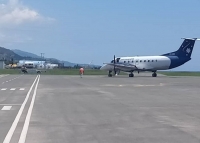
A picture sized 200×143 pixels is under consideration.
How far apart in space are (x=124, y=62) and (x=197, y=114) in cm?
5842

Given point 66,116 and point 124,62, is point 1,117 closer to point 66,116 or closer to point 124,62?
point 66,116

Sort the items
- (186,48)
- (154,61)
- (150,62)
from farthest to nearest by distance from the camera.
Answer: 1. (150,62)
2. (154,61)
3. (186,48)

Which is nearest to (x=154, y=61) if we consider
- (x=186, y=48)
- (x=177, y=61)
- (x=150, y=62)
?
(x=150, y=62)

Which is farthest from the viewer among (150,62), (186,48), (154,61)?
(150,62)

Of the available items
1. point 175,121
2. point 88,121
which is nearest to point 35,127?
point 88,121

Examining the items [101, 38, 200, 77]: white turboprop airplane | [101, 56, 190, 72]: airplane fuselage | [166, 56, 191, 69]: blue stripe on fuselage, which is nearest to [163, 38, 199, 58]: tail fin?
[101, 38, 200, 77]: white turboprop airplane

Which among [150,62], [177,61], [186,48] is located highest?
[186,48]

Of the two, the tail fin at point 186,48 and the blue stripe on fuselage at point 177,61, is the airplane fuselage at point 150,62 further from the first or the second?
the tail fin at point 186,48

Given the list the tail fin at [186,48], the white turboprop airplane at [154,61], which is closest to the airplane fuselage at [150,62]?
the white turboprop airplane at [154,61]

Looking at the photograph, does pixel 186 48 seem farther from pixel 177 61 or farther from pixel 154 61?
pixel 154 61

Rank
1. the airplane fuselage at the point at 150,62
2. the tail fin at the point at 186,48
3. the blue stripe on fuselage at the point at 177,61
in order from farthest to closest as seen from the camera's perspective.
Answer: the tail fin at the point at 186,48 < the airplane fuselage at the point at 150,62 < the blue stripe on fuselage at the point at 177,61

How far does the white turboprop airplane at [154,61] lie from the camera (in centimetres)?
7019

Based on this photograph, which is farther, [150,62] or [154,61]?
[150,62]

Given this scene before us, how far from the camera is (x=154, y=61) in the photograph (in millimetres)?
71562
